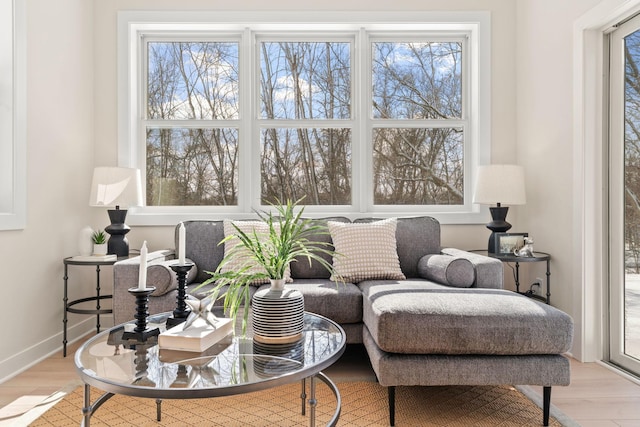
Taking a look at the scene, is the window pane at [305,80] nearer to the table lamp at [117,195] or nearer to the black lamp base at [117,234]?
the table lamp at [117,195]

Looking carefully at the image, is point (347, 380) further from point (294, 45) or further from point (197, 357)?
point (294, 45)

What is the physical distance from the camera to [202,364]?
129cm

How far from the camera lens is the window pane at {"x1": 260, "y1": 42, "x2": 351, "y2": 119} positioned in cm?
356

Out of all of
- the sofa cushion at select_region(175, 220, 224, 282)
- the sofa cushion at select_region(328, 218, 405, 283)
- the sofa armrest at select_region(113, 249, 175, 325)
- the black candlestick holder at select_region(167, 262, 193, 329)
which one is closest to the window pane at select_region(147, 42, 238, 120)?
the sofa cushion at select_region(175, 220, 224, 282)

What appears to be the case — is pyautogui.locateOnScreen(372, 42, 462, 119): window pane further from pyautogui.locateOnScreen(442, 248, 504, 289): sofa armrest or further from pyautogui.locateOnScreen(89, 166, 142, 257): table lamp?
pyautogui.locateOnScreen(89, 166, 142, 257): table lamp

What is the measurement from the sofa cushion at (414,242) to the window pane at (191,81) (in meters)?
1.67

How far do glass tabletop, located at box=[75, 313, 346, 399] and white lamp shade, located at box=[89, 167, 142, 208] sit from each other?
1.52m

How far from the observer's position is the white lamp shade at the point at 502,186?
299 centimetres

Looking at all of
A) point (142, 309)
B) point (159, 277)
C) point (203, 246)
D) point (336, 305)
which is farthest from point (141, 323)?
point (203, 246)

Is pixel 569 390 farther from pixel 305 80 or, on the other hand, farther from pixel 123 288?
pixel 305 80

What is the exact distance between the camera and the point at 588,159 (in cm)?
262

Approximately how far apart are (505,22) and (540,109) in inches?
33.0

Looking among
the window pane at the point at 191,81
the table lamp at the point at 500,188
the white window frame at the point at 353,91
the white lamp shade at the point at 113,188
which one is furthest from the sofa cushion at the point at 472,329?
the window pane at the point at 191,81

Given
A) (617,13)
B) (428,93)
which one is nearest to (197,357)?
(617,13)
